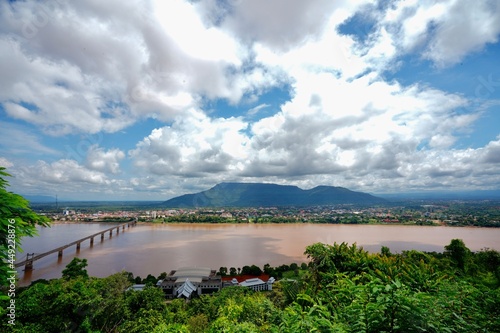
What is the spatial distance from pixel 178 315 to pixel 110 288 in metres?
2.30

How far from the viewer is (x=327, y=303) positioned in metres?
3.23

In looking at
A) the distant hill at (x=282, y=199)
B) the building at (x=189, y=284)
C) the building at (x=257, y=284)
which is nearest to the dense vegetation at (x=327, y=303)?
the building at (x=257, y=284)

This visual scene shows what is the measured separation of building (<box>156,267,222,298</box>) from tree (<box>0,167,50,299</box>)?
14.4 m

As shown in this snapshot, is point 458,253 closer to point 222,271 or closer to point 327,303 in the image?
point 327,303

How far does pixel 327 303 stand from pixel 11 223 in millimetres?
3630

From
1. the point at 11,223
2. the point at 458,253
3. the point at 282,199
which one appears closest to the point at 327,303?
the point at 11,223

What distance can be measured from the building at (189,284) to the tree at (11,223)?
14.4 metres

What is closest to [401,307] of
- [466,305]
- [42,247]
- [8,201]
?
[466,305]

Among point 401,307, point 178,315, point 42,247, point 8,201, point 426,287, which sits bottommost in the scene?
point 42,247

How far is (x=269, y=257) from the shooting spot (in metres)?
25.2

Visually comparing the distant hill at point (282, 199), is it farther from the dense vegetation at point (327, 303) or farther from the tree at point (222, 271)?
the dense vegetation at point (327, 303)

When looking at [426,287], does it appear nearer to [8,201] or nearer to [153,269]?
[8,201]

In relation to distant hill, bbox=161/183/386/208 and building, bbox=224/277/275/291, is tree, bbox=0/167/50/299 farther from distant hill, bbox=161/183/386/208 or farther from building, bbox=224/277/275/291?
distant hill, bbox=161/183/386/208

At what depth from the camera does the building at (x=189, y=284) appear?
15.8 metres
